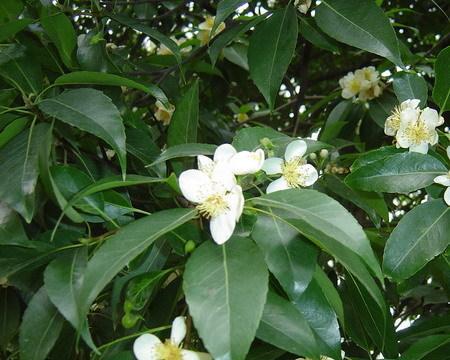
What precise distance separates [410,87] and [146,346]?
2.15 feet

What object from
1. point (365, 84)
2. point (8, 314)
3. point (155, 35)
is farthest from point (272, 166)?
point (365, 84)

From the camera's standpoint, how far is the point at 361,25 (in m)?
1.03

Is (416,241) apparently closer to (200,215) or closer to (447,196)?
(447,196)

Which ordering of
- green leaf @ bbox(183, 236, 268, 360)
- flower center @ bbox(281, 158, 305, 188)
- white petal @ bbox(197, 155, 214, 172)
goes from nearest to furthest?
green leaf @ bbox(183, 236, 268, 360), white petal @ bbox(197, 155, 214, 172), flower center @ bbox(281, 158, 305, 188)

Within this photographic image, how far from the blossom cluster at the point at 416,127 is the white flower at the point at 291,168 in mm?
168

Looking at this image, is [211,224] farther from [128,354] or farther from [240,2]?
[240,2]

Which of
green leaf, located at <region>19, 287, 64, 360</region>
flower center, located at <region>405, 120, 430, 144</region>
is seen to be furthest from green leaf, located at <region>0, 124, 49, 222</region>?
flower center, located at <region>405, 120, 430, 144</region>

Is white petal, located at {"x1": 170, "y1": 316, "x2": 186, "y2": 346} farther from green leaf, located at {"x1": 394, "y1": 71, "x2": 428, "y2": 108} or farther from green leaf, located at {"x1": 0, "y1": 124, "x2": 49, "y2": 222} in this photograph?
green leaf, located at {"x1": 394, "y1": 71, "x2": 428, "y2": 108}

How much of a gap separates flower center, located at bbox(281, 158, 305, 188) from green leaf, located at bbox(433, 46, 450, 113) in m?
0.28

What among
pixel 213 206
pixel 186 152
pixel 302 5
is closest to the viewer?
pixel 213 206

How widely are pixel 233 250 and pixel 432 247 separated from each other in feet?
1.12

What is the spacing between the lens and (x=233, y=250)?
0.70 meters

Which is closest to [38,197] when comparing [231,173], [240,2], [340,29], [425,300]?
[231,173]

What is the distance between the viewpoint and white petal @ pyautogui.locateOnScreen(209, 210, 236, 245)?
28.3 inches
